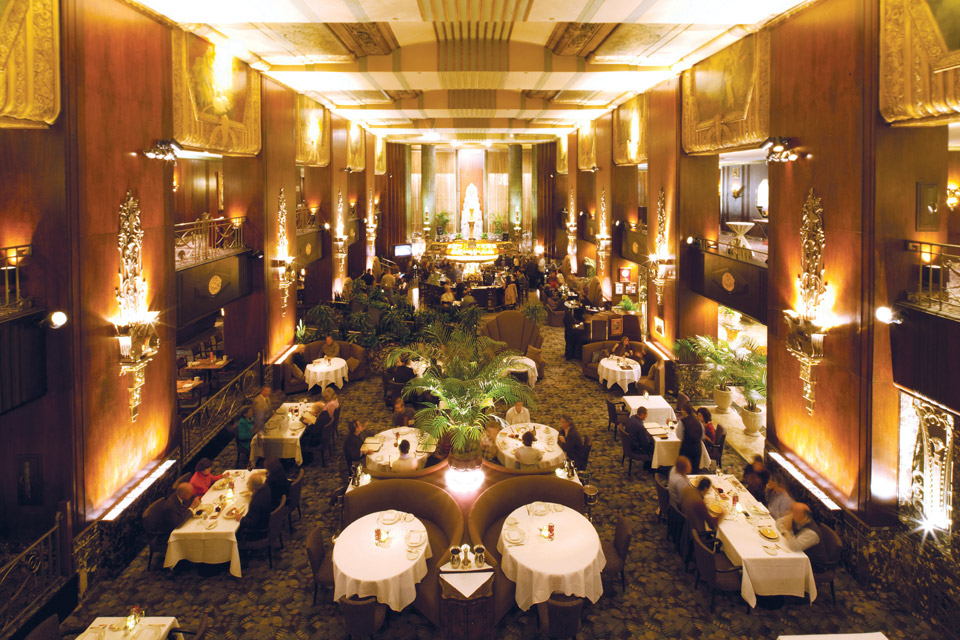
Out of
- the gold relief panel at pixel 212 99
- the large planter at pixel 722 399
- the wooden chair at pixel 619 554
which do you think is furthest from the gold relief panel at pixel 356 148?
the wooden chair at pixel 619 554

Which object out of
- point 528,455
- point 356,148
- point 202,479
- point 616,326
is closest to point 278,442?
point 202,479

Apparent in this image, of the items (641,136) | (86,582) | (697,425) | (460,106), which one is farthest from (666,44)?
(86,582)

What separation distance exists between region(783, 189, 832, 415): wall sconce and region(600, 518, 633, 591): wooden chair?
2968 millimetres

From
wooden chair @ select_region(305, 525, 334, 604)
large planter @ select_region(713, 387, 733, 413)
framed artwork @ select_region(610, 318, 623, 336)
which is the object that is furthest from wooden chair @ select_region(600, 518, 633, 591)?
framed artwork @ select_region(610, 318, 623, 336)

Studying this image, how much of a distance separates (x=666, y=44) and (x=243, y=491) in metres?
9.05

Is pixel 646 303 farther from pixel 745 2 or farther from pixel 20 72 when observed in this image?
pixel 20 72

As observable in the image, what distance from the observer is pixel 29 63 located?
552 centimetres

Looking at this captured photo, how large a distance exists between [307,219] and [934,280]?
574 inches

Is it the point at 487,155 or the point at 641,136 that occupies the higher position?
the point at 487,155

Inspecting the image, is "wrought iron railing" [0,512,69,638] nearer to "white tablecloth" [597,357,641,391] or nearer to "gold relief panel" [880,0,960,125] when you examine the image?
"gold relief panel" [880,0,960,125]

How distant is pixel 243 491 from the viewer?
24.9 feet

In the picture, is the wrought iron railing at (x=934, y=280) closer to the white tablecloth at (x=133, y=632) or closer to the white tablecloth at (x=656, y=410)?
the white tablecloth at (x=656, y=410)

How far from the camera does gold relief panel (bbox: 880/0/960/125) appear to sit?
16.9ft

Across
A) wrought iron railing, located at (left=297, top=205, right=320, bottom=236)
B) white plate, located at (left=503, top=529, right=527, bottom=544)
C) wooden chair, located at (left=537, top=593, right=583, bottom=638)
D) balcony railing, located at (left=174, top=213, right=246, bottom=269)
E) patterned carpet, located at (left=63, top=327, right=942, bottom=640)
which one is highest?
wrought iron railing, located at (left=297, top=205, right=320, bottom=236)
